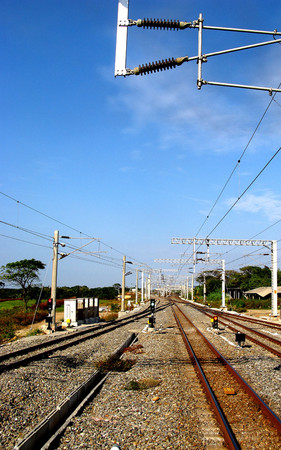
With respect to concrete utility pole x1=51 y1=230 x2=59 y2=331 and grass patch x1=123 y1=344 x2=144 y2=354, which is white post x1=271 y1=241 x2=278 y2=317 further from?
grass patch x1=123 y1=344 x2=144 y2=354

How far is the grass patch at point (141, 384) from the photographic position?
993 centimetres

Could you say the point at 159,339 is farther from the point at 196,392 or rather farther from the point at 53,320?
the point at 196,392

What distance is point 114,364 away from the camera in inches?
517

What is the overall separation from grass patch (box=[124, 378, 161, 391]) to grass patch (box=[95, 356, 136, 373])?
1.92 metres

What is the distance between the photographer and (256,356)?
14.6 metres

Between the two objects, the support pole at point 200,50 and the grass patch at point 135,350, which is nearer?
the support pole at point 200,50

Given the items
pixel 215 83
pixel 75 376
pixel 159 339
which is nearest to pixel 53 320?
pixel 159 339

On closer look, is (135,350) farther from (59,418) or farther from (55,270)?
Result: (55,270)

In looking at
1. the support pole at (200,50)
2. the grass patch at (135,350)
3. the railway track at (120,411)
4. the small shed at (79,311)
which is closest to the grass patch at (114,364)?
the railway track at (120,411)

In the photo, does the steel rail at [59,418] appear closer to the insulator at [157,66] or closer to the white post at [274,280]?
the insulator at [157,66]

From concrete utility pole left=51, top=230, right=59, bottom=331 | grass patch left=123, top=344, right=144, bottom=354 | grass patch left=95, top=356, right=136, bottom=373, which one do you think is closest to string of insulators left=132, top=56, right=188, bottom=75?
grass patch left=95, top=356, right=136, bottom=373

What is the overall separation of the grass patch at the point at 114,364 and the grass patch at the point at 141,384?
1922 mm

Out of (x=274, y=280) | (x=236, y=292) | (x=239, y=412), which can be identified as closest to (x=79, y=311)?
(x=274, y=280)

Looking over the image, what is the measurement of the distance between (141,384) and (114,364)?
9.89 ft
